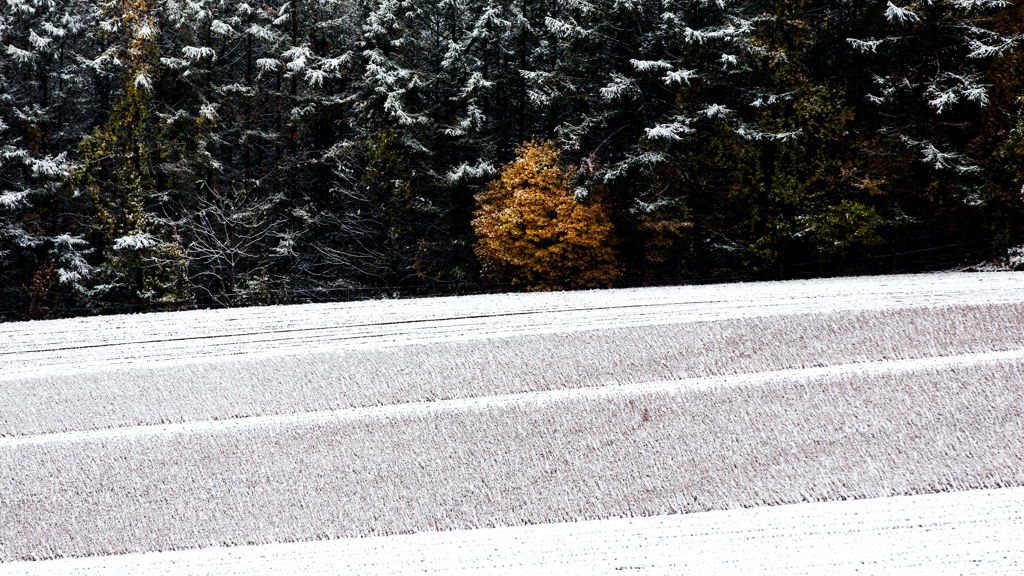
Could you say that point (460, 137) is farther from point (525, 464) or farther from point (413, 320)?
point (525, 464)

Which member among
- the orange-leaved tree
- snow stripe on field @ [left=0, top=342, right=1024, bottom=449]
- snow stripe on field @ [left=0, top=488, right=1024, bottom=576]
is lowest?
snow stripe on field @ [left=0, top=488, right=1024, bottom=576]

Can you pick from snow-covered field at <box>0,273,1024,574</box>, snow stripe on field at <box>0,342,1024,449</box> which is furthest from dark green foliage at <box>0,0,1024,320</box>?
snow stripe on field at <box>0,342,1024,449</box>

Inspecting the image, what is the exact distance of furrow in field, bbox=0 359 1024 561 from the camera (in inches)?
239

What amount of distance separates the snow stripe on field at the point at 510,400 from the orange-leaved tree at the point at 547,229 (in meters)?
11.4

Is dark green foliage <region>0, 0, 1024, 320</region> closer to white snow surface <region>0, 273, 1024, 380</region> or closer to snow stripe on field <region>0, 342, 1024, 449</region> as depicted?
white snow surface <region>0, 273, 1024, 380</region>

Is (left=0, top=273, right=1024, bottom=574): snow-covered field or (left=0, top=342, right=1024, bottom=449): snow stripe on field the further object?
(left=0, top=342, right=1024, bottom=449): snow stripe on field

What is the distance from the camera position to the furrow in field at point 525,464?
6.06m

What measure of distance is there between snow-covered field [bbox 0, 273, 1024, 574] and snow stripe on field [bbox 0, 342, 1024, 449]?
0.03 meters

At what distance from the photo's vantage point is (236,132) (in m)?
22.3

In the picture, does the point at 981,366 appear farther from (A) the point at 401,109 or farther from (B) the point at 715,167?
(A) the point at 401,109

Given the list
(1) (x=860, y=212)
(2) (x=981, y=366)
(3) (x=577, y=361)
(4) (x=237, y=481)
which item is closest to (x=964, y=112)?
(1) (x=860, y=212)

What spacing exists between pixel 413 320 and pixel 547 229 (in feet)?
28.5

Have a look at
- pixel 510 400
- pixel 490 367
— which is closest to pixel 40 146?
pixel 490 367

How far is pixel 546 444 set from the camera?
6.52 m
